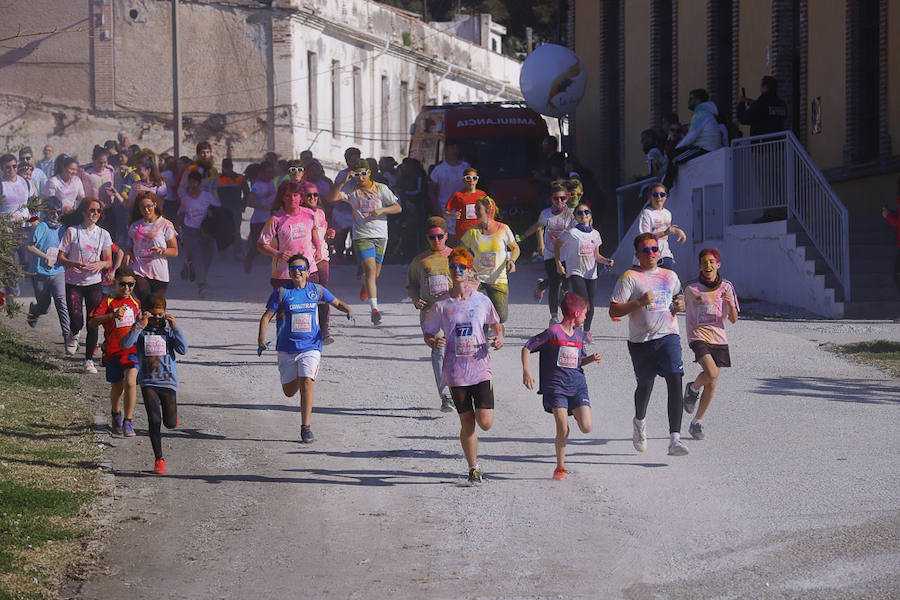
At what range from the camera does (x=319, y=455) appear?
10.7 m

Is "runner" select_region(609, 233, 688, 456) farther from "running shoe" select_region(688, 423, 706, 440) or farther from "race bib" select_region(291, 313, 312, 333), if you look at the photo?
"race bib" select_region(291, 313, 312, 333)

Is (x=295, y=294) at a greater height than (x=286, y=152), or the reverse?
(x=286, y=152)

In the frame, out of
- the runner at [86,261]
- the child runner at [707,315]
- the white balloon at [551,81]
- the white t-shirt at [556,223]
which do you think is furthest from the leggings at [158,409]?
the white balloon at [551,81]

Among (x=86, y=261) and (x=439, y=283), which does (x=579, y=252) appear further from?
(x=86, y=261)

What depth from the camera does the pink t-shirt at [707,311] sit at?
10.8 m

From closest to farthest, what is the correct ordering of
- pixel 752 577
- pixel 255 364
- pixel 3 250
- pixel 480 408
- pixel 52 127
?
pixel 752 577 < pixel 480 408 < pixel 3 250 < pixel 255 364 < pixel 52 127

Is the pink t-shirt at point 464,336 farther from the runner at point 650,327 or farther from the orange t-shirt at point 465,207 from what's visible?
the orange t-shirt at point 465,207

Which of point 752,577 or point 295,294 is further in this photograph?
point 295,294

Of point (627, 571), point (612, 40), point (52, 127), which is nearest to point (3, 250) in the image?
point (627, 571)

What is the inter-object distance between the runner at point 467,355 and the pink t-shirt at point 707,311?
1.97 meters

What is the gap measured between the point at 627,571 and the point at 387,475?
9.85 feet

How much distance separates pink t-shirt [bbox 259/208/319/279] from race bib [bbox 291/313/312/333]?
273 cm

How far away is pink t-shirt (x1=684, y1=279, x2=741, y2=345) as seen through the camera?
1084cm

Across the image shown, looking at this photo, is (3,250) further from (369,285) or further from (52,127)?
(52,127)
